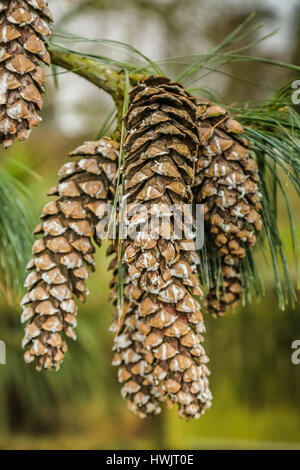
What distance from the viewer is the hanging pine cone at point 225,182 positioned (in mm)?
282

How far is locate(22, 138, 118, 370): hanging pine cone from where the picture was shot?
0.27 meters

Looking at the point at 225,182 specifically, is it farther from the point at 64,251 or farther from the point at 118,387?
the point at 118,387

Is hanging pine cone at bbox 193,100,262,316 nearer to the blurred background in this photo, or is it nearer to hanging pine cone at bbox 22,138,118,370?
hanging pine cone at bbox 22,138,118,370

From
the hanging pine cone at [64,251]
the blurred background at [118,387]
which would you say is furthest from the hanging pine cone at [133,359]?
the blurred background at [118,387]

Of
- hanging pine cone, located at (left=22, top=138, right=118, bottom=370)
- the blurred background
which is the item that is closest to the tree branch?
hanging pine cone, located at (left=22, top=138, right=118, bottom=370)

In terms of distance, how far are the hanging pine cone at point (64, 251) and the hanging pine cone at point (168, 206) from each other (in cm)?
4

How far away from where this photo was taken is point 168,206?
0.24 meters

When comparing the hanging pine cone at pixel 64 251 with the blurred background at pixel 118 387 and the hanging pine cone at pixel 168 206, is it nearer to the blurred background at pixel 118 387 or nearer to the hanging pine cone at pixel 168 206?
the hanging pine cone at pixel 168 206

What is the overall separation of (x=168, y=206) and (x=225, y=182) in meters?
0.06

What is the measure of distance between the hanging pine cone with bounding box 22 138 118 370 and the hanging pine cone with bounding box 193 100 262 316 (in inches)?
2.3

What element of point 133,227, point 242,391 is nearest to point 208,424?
point 242,391
